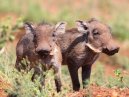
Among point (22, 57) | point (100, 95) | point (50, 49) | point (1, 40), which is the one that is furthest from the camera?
point (1, 40)

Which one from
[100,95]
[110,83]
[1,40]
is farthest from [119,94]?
[1,40]

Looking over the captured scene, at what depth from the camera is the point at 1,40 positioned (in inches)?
579

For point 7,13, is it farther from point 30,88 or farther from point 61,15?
point 30,88

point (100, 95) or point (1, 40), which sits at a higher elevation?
point (100, 95)

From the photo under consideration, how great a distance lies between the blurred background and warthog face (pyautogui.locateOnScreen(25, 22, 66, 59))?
0.75m

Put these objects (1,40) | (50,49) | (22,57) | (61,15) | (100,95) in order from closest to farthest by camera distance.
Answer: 1. (100,95)
2. (50,49)
3. (22,57)
4. (1,40)
5. (61,15)

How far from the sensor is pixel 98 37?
41.2 feet

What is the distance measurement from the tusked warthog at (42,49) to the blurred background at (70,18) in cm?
39

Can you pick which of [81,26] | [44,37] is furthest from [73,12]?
[44,37]

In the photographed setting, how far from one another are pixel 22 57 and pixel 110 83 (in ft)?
4.85

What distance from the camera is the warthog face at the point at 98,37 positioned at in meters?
12.3

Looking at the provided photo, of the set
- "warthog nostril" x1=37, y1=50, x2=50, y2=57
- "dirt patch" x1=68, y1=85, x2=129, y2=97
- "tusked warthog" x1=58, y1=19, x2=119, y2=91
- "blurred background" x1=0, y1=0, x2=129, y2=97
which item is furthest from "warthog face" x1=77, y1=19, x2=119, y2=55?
"dirt patch" x1=68, y1=85, x2=129, y2=97

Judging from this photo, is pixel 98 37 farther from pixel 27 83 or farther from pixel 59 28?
pixel 27 83

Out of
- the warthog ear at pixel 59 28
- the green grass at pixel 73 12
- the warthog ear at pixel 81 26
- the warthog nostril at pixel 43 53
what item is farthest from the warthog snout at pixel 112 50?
the green grass at pixel 73 12
